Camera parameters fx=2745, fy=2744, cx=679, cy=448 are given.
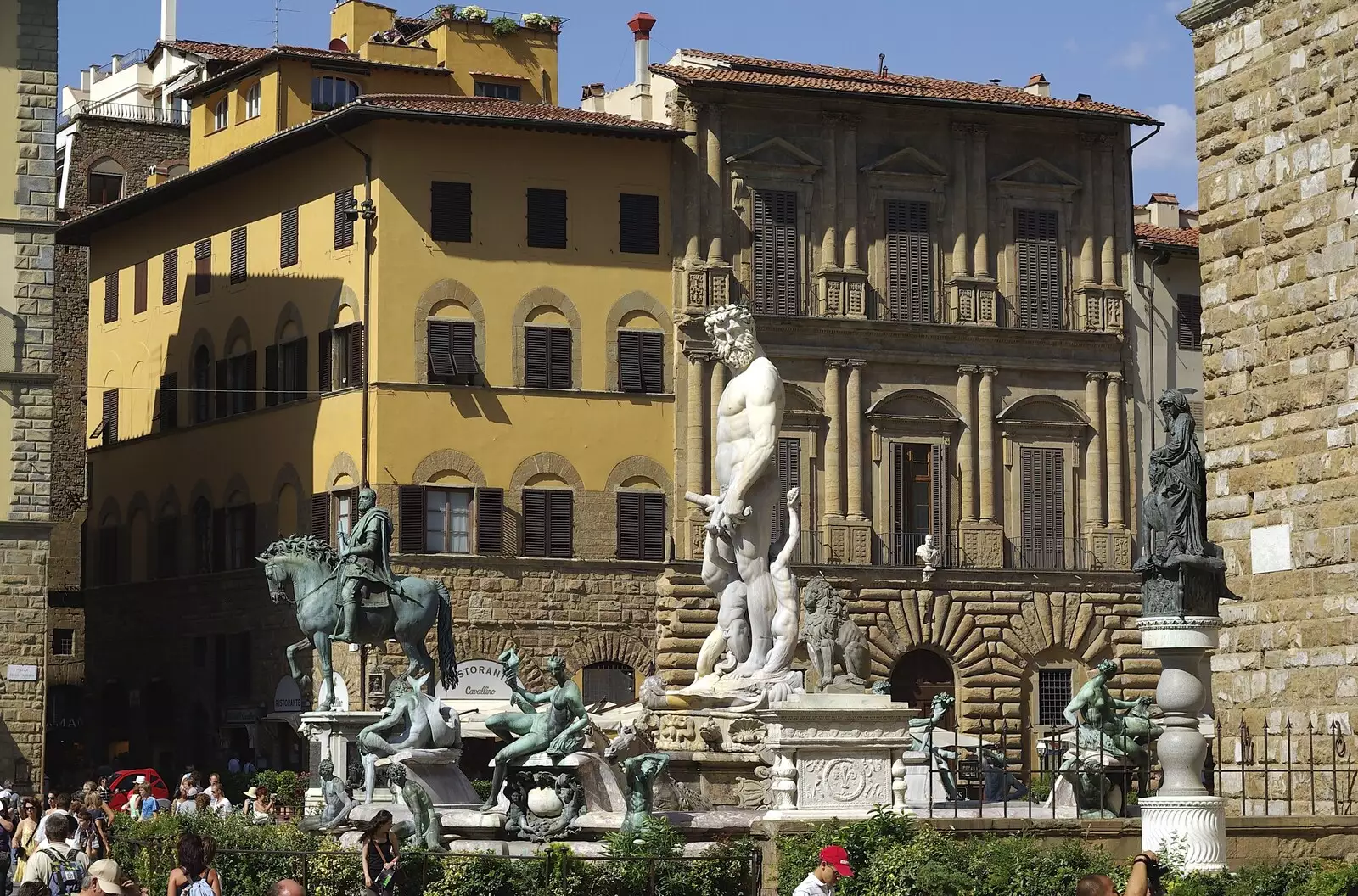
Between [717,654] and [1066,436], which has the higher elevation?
[1066,436]

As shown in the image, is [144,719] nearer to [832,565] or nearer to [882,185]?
[832,565]

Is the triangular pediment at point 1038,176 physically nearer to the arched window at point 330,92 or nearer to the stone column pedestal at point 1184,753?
the arched window at point 330,92

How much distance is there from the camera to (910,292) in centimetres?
5000

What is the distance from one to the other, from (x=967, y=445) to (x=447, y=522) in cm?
998

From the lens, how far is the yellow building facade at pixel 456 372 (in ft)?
153

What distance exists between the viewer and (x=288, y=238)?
49562 mm

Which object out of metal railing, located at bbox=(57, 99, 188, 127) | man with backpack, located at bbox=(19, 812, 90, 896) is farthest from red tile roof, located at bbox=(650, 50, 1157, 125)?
man with backpack, located at bbox=(19, 812, 90, 896)

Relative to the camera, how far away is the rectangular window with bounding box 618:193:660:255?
4834 cm

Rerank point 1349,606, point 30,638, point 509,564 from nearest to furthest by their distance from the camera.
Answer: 1. point 1349,606
2. point 30,638
3. point 509,564

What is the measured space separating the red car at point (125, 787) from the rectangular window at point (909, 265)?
16.3 meters

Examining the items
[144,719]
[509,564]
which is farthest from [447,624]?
[144,719]

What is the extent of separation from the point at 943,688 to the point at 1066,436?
5273mm

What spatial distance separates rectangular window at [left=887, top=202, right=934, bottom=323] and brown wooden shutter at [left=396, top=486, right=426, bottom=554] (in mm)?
9547

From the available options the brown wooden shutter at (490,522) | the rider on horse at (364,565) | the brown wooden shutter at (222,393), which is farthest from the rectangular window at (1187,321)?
the rider on horse at (364,565)
